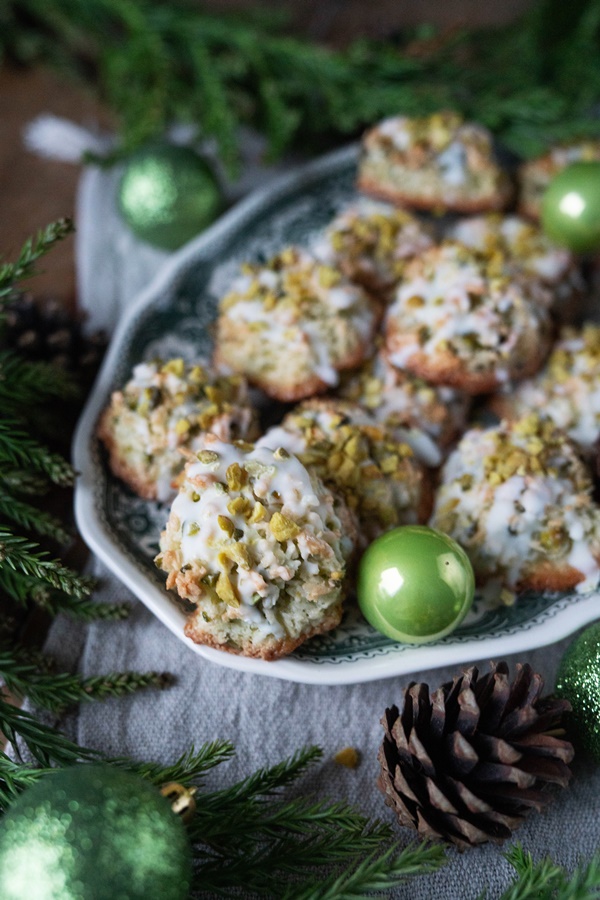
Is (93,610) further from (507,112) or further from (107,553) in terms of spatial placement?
(507,112)

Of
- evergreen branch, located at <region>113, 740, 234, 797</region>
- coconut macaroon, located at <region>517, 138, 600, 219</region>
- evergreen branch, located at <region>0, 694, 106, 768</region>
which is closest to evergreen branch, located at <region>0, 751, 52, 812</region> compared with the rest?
evergreen branch, located at <region>0, 694, 106, 768</region>

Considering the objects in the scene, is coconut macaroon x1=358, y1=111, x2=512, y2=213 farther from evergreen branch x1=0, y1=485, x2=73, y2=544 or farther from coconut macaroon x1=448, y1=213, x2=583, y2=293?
evergreen branch x1=0, y1=485, x2=73, y2=544

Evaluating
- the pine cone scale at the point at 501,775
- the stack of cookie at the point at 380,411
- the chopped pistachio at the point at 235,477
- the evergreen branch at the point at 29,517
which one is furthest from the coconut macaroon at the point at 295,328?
the pine cone scale at the point at 501,775

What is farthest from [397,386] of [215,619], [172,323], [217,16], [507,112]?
[217,16]

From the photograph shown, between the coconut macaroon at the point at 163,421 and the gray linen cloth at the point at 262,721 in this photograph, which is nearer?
the gray linen cloth at the point at 262,721

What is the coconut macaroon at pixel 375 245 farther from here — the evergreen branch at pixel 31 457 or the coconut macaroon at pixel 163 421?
the evergreen branch at pixel 31 457
